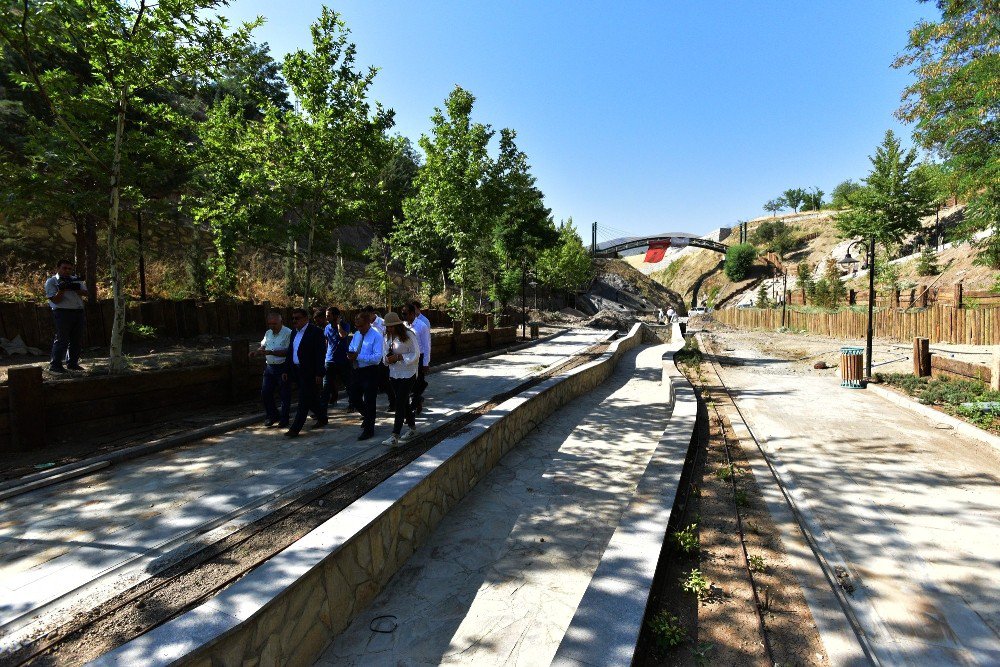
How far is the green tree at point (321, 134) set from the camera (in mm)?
10844

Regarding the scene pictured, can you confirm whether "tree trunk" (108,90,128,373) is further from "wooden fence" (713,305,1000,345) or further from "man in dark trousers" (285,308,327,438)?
"wooden fence" (713,305,1000,345)

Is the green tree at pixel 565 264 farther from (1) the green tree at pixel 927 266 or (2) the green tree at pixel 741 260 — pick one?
(2) the green tree at pixel 741 260

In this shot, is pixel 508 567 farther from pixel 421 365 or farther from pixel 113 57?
pixel 113 57

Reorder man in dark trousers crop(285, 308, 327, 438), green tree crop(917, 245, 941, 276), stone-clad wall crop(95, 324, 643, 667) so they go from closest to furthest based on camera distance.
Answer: stone-clad wall crop(95, 324, 643, 667)
man in dark trousers crop(285, 308, 327, 438)
green tree crop(917, 245, 941, 276)

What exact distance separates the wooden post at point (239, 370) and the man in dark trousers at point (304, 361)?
2200mm

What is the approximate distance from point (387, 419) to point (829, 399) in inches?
375

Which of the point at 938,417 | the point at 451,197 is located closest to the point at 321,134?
the point at 451,197

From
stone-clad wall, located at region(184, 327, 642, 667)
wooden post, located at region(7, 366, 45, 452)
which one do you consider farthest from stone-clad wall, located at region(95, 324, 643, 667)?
wooden post, located at region(7, 366, 45, 452)

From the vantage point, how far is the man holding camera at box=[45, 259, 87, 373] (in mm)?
7094

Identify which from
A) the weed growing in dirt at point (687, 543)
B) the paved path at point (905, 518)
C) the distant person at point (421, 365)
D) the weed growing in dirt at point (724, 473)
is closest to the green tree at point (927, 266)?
the paved path at point (905, 518)

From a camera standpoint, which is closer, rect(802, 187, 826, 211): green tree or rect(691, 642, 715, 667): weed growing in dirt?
rect(691, 642, 715, 667): weed growing in dirt

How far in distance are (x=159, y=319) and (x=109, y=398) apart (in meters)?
4.70

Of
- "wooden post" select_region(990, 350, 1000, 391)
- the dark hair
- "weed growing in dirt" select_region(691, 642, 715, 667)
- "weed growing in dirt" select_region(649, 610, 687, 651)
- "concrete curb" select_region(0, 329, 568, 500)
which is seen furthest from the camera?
"wooden post" select_region(990, 350, 1000, 391)

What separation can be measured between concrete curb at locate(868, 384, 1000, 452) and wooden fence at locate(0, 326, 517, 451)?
11.5 meters
